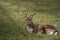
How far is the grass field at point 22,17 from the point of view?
6.76 m

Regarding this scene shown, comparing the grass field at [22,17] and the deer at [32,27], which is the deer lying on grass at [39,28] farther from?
the grass field at [22,17]

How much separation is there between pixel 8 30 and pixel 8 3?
3.46 metres

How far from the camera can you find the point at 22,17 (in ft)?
27.1

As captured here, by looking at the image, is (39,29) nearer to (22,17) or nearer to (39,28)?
(39,28)

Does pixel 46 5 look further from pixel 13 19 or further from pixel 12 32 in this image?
pixel 12 32

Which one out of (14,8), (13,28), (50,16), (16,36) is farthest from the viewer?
(14,8)

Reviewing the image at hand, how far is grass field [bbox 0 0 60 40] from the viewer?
676 cm

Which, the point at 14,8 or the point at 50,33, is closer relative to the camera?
the point at 50,33

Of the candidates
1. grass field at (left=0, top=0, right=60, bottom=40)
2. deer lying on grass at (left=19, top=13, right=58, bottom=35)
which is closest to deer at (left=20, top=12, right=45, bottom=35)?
deer lying on grass at (left=19, top=13, right=58, bottom=35)

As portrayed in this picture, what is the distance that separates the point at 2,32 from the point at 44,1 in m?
4.73

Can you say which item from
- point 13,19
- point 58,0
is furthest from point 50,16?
point 58,0

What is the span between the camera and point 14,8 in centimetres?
970

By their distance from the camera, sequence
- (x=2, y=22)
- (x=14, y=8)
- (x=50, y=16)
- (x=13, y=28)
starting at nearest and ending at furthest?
(x=13, y=28), (x=2, y=22), (x=50, y=16), (x=14, y=8)

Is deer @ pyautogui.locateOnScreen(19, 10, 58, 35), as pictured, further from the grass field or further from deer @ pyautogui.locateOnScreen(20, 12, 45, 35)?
the grass field
